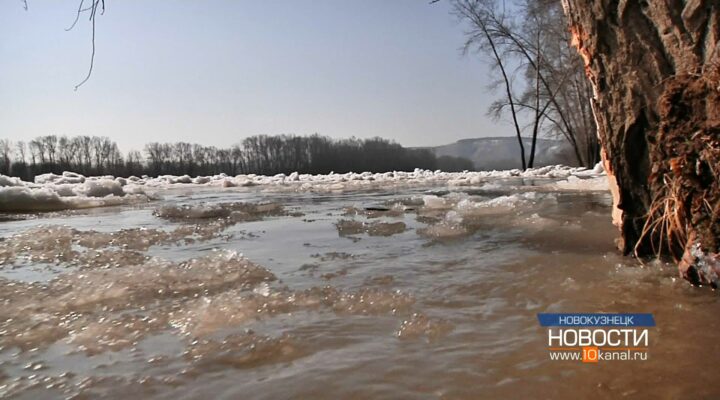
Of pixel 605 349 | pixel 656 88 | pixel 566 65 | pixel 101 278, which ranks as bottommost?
pixel 605 349

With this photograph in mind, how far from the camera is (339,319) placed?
1541 millimetres

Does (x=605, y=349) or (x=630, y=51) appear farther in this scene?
(x=630, y=51)

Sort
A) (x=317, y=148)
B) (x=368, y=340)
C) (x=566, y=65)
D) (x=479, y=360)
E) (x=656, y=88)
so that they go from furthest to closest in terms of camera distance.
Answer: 1. (x=317, y=148)
2. (x=566, y=65)
3. (x=656, y=88)
4. (x=368, y=340)
5. (x=479, y=360)

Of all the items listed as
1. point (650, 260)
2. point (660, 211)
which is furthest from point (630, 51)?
point (650, 260)

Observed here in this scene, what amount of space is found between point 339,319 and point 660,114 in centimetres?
178

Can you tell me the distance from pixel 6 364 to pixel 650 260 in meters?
2.67

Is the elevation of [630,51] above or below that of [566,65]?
below

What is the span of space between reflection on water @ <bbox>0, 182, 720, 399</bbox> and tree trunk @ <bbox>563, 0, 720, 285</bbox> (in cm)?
22

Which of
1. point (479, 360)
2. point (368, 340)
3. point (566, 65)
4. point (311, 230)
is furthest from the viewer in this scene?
point (566, 65)

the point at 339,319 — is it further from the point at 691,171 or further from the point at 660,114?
the point at 660,114

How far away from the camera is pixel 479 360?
3.90 ft

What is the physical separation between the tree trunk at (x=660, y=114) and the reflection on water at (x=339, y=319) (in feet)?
0.72

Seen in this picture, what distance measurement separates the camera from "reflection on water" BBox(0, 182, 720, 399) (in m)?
1.09

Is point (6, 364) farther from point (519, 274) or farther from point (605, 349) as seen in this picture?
point (519, 274)
